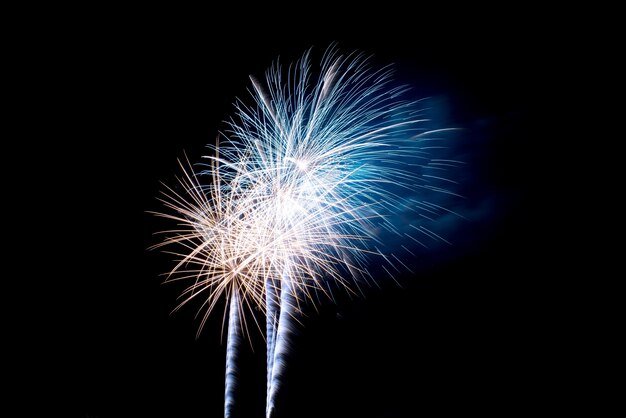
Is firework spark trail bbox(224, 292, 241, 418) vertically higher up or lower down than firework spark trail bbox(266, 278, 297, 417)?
higher up

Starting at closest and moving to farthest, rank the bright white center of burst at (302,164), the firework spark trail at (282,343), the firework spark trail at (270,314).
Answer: the bright white center of burst at (302,164) → the firework spark trail at (282,343) → the firework spark trail at (270,314)

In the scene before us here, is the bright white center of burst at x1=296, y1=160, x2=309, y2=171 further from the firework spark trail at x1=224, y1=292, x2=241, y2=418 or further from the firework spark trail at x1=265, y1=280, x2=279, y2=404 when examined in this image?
the firework spark trail at x1=224, y1=292, x2=241, y2=418

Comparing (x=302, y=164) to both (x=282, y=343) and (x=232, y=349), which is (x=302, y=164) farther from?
(x=232, y=349)

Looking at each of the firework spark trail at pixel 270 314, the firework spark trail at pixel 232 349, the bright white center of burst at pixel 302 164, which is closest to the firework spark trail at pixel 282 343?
the firework spark trail at pixel 270 314

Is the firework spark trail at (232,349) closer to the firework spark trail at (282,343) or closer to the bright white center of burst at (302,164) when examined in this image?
the firework spark trail at (282,343)

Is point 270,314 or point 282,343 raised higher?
point 270,314

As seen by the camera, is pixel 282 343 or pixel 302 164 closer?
pixel 302 164

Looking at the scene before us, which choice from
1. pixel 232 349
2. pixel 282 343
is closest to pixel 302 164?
pixel 282 343

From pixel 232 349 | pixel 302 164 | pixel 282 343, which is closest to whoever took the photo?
pixel 302 164

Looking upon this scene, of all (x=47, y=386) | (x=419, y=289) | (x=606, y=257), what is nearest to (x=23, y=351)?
(x=47, y=386)

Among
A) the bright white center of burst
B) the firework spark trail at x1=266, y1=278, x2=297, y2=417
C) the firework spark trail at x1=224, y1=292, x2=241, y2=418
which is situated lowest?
the firework spark trail at x1=266, y1=278, x2=297, y2=417

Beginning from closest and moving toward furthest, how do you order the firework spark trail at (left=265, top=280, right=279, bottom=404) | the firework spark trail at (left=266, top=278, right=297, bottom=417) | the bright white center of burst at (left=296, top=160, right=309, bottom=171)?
the bright white center of burst at (left=296, top=160, right=309, bottom=171)
the firework spark trail at (left=266, top=278, right=297, bottom=417)
the firework spark trail at (left=265, top=280, right=279, bottom=404)

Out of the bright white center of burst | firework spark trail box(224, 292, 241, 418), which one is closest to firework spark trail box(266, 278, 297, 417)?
firework spark trail box(224, 292, 241, 418)
